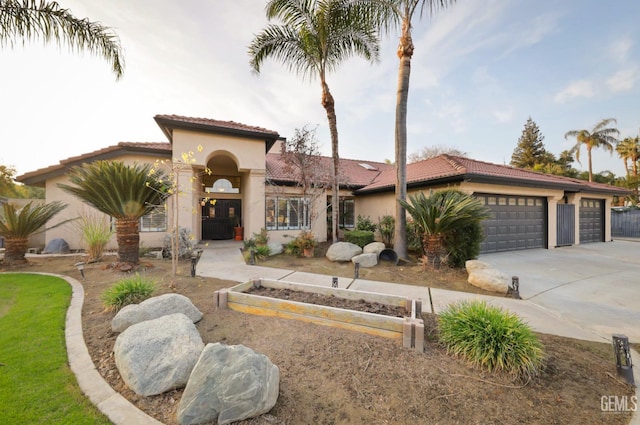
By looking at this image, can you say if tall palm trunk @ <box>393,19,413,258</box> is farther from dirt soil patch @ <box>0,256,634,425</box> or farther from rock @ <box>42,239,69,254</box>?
rock @ <box>42,239,69,254</box>

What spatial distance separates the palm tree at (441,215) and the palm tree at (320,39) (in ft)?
14.1

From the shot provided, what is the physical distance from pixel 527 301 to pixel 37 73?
606 inches

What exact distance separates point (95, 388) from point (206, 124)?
10.4m

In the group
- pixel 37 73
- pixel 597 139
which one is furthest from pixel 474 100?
pixel 597 139

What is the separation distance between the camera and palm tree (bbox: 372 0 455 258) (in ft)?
26.7

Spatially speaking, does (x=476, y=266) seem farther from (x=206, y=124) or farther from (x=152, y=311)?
(x=206, y=124)

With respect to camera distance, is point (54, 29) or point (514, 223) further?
point (514, 223)

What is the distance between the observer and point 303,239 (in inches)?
390

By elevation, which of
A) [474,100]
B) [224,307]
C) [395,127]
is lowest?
[224,307]

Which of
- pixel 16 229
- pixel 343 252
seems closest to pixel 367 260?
pixel 343 252

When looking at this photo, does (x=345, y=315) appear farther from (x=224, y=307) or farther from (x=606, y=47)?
(x=606, y=47)

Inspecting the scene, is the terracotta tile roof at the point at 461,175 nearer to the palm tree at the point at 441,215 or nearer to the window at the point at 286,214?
the palm tree at the point at 441,215

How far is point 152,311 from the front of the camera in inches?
142

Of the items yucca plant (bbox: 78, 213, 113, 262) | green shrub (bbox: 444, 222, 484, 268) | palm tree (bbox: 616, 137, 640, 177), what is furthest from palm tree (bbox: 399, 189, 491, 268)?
palm tree (bbox: 616, 137, 640, 177)
